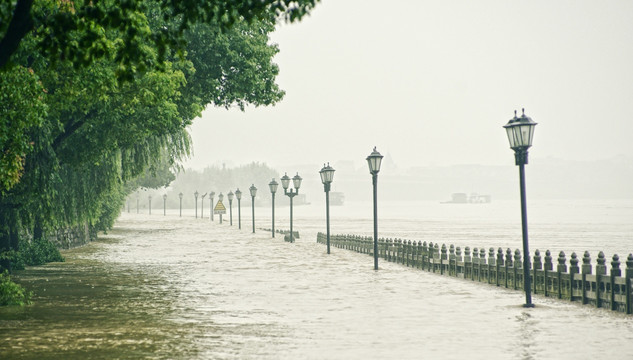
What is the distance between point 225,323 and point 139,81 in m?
7.66

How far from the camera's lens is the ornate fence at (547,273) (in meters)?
14.4

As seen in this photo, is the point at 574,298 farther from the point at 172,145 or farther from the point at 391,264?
the point at 172,145

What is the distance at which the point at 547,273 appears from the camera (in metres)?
17.1

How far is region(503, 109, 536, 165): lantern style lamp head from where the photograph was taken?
51.8 feet

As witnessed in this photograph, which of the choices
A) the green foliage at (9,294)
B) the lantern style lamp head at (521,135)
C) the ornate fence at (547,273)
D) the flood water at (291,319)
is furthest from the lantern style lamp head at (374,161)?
the green foliage at (9,294)

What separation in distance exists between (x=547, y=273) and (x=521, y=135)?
11.4 feet

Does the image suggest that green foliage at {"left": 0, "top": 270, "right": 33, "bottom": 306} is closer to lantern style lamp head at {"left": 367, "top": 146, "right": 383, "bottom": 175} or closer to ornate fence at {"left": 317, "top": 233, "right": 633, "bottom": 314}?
ornate fence at {"left": 317, "top": 233, "right": 633, "bottom": 314}

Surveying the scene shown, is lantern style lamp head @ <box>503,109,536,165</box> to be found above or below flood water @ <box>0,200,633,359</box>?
above

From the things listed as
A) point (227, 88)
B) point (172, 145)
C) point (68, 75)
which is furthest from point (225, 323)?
point (172, 145)

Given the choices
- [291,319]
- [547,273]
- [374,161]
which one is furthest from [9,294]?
[374,161]

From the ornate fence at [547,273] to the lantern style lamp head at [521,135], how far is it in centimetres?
253

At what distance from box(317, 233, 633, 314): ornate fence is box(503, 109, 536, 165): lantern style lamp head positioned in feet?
8.31

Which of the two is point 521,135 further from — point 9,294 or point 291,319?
point 9,294

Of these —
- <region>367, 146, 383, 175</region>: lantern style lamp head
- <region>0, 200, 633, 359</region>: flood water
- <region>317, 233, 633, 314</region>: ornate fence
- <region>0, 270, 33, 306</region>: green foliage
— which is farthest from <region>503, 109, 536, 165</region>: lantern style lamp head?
<region>0, 270, 33, 306</region>: green foliage
